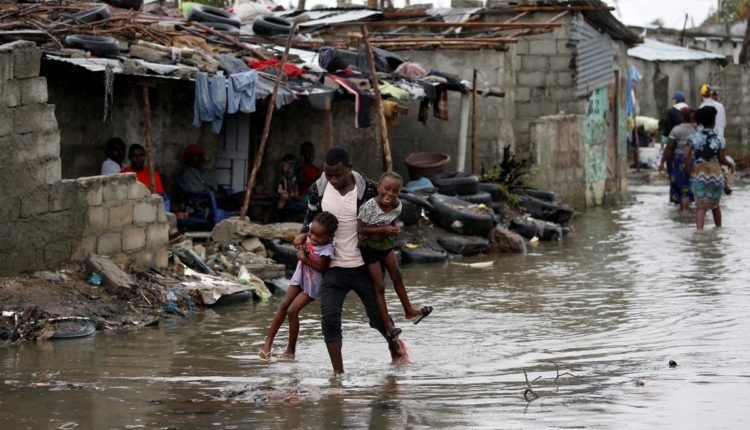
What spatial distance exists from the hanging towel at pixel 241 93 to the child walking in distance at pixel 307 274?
6535 millimetres

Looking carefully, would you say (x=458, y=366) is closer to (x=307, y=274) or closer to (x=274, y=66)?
(x=307, y=274)

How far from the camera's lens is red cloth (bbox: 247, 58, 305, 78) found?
1633cm

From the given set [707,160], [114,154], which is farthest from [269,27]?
[707,160]

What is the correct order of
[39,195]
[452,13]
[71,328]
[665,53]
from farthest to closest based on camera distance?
[665,53] < [452,13] < [39,195] < [71,328]

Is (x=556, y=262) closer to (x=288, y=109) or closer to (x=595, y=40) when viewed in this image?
(x=288, y=109)

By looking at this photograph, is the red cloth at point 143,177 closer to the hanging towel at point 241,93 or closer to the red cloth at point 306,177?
the hanging towel at point 241,93

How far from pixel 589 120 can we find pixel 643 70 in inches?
631

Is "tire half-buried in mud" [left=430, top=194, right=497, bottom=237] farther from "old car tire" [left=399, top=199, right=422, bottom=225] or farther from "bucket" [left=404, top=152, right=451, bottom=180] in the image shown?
"bucket" [left=404, top=152, right=451, bottom=180]

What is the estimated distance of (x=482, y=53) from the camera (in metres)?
21.2

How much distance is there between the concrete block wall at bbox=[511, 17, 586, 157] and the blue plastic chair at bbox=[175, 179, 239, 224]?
26.6 feet

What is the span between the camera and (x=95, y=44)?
1419cm

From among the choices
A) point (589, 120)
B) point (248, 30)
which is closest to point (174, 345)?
point (248, 30)

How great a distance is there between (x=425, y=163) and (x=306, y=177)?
2598 mm

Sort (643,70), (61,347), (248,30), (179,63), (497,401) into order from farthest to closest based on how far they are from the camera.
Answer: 1. (643,70)
2. (248,30)
3. (179,63)
4. (61,347)
5. (497,401)
